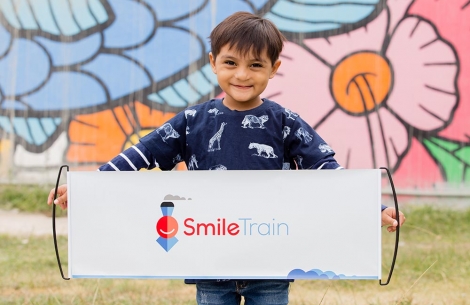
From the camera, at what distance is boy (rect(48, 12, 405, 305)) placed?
7.42ft

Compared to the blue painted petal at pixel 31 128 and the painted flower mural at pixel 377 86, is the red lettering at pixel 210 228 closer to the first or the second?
the painted flower mural at pixel 377 86

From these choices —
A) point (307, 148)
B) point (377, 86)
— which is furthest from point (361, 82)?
point (307, 148)

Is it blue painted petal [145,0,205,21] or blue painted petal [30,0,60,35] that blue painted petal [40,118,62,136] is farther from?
blue painted petal [145,0,205,21]

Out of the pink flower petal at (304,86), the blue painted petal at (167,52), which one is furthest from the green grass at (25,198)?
the pink flower petal at (304,86)

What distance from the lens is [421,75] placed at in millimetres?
6887

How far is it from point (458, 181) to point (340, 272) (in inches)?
201

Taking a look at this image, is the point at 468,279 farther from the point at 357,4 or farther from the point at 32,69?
the point at 32,69

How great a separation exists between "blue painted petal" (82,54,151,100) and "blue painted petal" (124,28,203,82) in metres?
0.10

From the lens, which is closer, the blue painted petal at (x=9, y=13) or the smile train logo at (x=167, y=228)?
the smile train logo at (x=167, y=228)

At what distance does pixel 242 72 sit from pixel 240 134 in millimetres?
215

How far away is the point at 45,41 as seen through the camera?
7340 millimetres

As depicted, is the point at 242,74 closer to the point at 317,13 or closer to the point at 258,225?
the point at 258,225

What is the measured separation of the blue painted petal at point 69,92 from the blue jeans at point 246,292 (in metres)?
5.20

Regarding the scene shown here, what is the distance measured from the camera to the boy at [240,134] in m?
2.26
